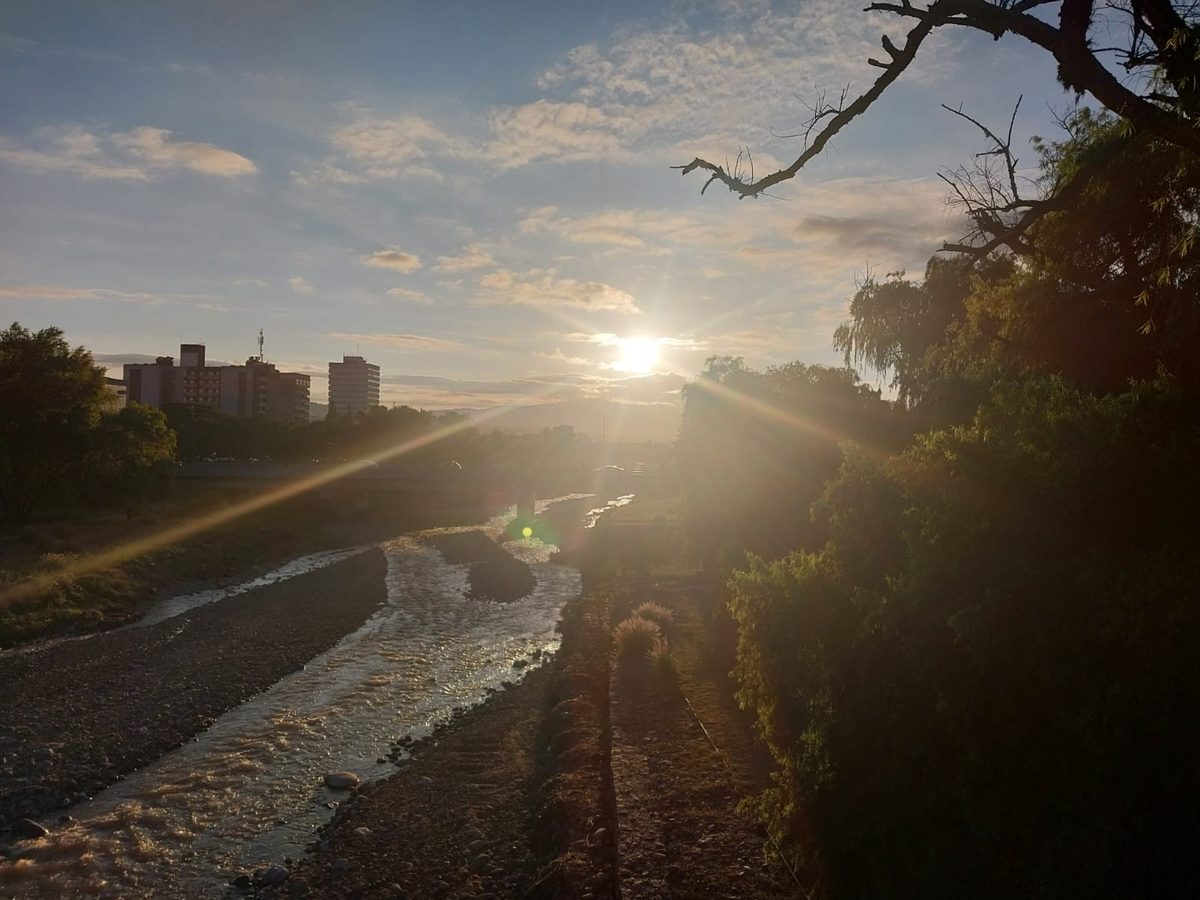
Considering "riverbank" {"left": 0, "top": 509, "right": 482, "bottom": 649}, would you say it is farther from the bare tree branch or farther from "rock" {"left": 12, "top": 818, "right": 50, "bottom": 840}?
the bare tree branch

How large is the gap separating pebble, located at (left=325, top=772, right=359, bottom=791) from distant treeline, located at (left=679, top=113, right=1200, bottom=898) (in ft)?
27.0

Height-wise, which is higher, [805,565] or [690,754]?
[805,565]

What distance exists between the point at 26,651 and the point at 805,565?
24.3 metres

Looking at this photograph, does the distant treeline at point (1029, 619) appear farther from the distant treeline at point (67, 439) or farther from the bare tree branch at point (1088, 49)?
the distant treeline at point (67, 439)

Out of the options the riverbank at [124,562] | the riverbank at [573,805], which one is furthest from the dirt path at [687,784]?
the riverbank at [124,562]

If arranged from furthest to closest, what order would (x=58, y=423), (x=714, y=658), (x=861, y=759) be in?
(x=58, y=423) → (x=714, y=658) → (x=861, y=759)

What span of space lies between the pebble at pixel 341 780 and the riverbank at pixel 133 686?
12.9ft

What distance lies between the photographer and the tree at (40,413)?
4569cm

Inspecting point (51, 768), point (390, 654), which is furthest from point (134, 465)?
point (51, 768)

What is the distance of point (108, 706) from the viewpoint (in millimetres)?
19328

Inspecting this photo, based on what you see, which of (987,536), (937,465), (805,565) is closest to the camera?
(987,536)

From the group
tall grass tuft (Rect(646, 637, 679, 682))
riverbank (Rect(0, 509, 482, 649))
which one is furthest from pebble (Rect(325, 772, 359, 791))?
riverbank (Rect(0, 509, 482, 649))

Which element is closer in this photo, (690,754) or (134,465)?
(690,754)

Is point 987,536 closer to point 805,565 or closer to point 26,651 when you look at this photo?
point 805,565
